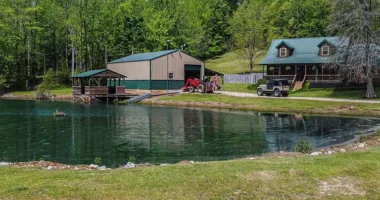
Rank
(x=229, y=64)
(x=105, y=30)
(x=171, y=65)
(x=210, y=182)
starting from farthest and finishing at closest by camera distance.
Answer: (x=229, y=64) → (x=105, y=30) → (x=171, y=65) → (x=210, y=182)

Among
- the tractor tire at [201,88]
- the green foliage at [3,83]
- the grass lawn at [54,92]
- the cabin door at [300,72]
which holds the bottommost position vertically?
the grass lawn at [54,92]

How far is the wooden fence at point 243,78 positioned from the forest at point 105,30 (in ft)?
27.8

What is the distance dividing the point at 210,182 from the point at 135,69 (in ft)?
154

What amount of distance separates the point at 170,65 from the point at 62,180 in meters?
45.5

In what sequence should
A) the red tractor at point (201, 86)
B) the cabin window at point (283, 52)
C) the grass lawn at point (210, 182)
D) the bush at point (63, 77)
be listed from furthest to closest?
the bush at point (63, 77) → the cabin window at point (283, 52) → the red tractor at point (201, 86) → the grass lawn at point (210, 182)

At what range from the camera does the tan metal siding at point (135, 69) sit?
2068 inches

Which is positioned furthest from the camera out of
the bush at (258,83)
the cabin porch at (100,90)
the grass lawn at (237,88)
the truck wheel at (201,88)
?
the grass lawn at (237,88)

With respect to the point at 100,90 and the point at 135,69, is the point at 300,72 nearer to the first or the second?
the point at 135,69

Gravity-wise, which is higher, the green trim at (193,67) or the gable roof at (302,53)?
the gable roof at (302,53)

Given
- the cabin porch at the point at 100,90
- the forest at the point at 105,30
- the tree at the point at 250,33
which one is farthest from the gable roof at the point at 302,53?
the cabin porch at the point at 100,90

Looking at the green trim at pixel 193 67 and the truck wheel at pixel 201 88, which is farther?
the green trim at pixel 193 67

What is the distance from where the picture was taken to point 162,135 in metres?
21.8

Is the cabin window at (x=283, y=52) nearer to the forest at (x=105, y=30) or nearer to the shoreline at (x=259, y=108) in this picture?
the forest at (x=105, y=30)

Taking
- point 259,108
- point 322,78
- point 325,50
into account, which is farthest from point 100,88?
point 325,50
